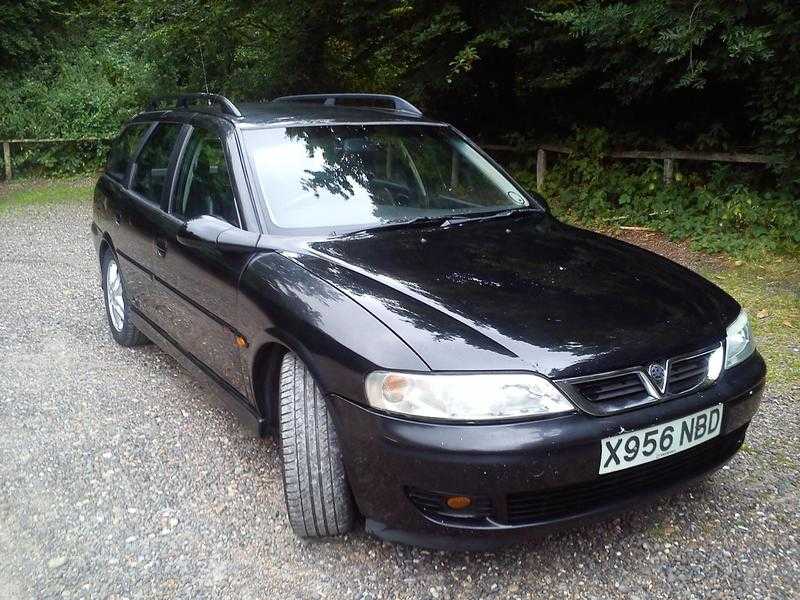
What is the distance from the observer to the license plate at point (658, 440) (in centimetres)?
233

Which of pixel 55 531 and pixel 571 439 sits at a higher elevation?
pixel 571 439

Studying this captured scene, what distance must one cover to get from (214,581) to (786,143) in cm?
659

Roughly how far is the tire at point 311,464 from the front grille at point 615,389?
858 millimetres

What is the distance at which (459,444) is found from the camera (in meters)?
2.24

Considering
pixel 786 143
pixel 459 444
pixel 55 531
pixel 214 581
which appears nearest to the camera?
pixel 459 444

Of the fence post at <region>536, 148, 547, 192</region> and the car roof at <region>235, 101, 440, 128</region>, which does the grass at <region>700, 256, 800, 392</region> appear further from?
the fence post at <region>536, 148, 547, 192</region>

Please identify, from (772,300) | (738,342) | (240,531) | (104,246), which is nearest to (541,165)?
(772,300)

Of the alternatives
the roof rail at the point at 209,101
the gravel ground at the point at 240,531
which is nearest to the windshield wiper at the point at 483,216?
the roof rail at the point at 209,101

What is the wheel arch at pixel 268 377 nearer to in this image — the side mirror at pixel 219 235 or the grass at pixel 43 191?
the side mirror at pixel 219 235

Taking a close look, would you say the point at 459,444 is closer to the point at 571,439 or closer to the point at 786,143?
the point at 571,439

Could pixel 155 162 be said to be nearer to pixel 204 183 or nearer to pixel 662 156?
pixel 204 183

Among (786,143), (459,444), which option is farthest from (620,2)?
(459,444)

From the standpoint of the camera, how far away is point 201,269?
11.1 feet

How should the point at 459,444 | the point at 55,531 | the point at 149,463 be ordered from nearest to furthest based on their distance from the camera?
the point at 459,444
the point at 55,531
the point at 149,463
